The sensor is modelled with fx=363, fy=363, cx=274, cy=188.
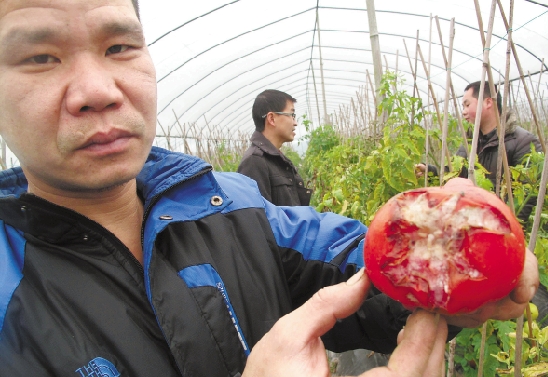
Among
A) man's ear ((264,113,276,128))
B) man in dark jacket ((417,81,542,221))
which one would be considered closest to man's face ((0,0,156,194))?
Answer: man in dark jacket ((417,81,542,221))

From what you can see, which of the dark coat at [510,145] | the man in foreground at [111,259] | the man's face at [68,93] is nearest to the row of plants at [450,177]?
the dark coat at [510,145]

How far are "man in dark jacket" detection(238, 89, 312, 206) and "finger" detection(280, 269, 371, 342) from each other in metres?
2.10

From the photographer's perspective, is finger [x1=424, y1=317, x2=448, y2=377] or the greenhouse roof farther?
the greenhouse roof

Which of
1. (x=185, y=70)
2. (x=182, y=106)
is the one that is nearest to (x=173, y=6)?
(x=185, y=70)

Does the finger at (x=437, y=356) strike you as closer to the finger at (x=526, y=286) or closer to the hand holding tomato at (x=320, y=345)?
the hand holding tomato at (x=320, y=345)

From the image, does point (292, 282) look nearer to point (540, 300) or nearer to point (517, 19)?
point (540, 300)

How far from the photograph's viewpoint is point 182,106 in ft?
36.2

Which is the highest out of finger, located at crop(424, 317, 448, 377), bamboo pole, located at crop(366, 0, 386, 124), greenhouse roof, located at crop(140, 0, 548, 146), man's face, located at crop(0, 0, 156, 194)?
greenhouse roof, located at crop(140, 0, 548, 146)

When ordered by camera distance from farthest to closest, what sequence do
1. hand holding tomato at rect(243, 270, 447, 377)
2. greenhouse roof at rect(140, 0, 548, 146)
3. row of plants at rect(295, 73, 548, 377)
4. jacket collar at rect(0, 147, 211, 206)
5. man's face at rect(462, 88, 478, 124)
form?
greenhouse roof at rect(140, 0, 548, 146) → man's face at rect(462, 88, 478, 124) → row of plants at rect(295, 73, 548, 377) → jacket collar at rect(0, 147, 211, 206) → hand holding tomato at rect(243, 270, 447, 377)

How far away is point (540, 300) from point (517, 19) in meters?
7.48

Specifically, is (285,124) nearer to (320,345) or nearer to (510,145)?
(510,145)

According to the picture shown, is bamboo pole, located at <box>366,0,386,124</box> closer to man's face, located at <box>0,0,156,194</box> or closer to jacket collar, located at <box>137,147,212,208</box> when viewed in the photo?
jacket collar, located at <box>137,147,212,208</box>

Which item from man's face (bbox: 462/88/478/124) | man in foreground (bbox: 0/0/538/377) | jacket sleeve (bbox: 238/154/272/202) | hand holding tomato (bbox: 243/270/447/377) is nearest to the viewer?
hand holding tomato (bbox: 243/270/447/377)

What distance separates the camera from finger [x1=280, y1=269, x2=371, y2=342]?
70 centimetres
